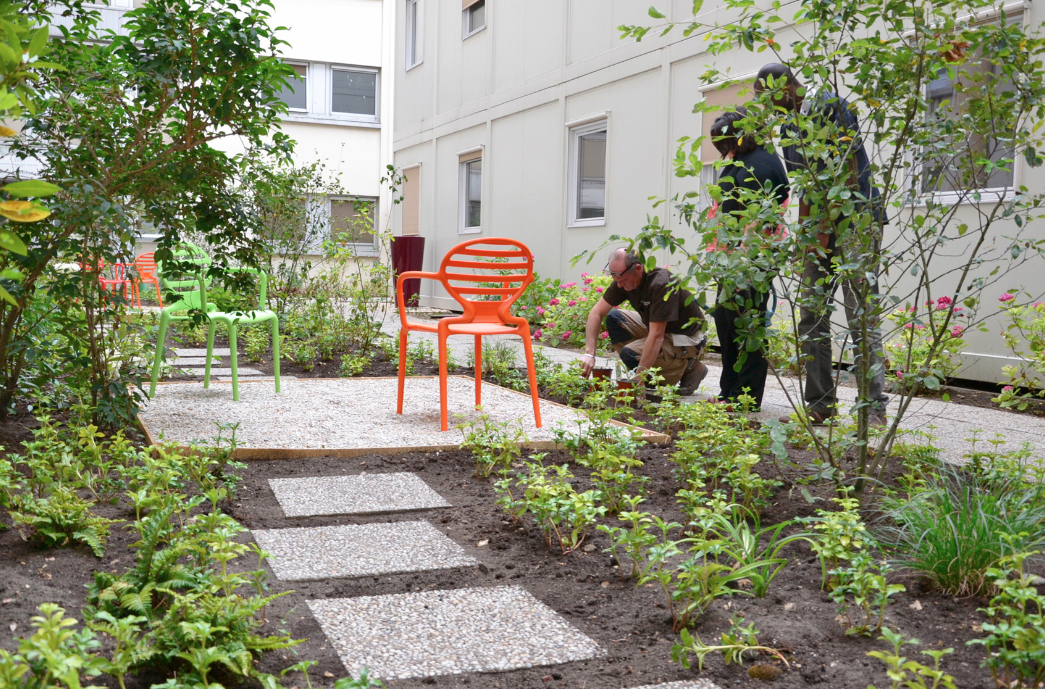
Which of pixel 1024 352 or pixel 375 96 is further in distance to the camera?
pixel 375 96

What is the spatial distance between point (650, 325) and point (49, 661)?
14.3 feet

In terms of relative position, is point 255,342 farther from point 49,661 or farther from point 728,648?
point 49,661

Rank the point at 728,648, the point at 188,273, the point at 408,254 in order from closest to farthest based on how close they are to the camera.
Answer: the point at 728,648
the point at 188,273
the point at 408,254

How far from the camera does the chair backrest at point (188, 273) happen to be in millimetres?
4195

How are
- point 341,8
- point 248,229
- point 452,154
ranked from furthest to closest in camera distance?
1. point 341,8
2. point 452,154
3. point 248,229

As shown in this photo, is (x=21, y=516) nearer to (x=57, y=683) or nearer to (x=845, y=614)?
(x=57, y=683)

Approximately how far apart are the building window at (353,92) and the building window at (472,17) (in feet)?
22.6

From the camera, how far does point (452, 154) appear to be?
576 inches

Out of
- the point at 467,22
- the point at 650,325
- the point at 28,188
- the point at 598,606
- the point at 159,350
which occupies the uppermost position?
the point at 467,22

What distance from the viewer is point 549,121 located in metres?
11.7

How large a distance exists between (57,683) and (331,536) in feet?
4.26

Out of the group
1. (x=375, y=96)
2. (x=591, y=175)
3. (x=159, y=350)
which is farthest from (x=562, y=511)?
(x=375, y=96)

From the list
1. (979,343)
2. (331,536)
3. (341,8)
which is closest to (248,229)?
(331,536)

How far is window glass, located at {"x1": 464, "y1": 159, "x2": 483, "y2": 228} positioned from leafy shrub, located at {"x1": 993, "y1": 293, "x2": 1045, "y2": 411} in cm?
940
